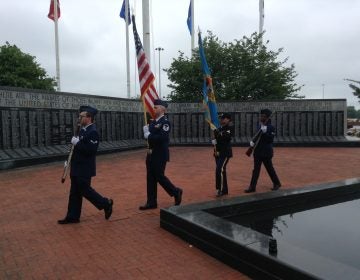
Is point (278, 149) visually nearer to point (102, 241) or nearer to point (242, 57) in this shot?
point (242, 57)

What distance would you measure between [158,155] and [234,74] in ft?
52.2

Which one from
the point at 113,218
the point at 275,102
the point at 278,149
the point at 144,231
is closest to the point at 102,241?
the point at 144,231

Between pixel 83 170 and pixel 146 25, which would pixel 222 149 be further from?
pixel 146 25

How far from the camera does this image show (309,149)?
16.7 m

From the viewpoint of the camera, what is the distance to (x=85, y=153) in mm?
5547

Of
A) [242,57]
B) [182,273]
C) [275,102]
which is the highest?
[242,57]

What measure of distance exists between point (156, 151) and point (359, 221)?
3.12 meters

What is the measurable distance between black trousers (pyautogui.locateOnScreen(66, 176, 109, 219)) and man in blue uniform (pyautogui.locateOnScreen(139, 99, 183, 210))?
0.91 metres

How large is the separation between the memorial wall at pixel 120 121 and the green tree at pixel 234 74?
3018 mm

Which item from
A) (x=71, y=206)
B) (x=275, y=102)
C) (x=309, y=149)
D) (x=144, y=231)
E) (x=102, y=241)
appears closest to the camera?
(x=102, y=241)

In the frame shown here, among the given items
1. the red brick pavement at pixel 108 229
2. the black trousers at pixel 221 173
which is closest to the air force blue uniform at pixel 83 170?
the red brick pavement at pixel 108 229

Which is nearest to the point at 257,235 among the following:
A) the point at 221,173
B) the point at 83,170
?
the point at 83,170

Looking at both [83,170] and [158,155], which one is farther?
[158,155]

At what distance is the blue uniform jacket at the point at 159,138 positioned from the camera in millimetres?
6117
